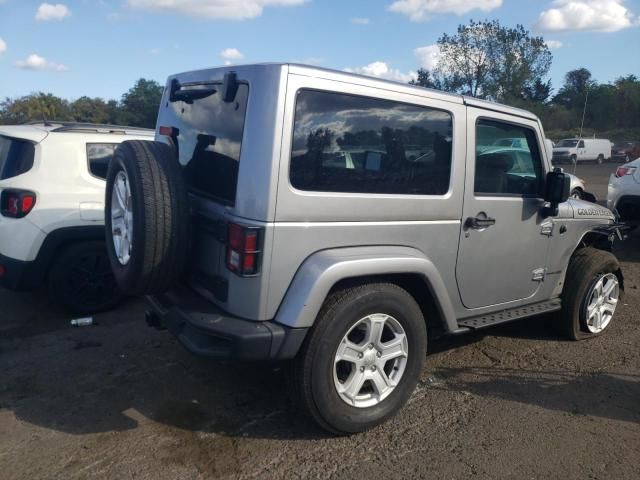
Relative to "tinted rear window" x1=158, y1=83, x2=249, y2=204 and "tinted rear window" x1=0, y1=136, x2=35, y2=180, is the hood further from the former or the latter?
"tinted rear window" x1=0, y1=136, x2=35, y2=180

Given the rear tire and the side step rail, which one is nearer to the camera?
the side step rail

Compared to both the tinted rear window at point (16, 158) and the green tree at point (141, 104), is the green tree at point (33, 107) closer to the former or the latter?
the green tree at point (141, 104)

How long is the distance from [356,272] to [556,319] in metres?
2.63

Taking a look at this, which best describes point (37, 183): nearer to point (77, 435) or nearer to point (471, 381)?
point (77, 435)

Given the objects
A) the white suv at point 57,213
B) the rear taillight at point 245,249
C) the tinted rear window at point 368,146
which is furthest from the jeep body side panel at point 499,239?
the white suv at point 57,213

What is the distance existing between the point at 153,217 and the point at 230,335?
28.9 inches

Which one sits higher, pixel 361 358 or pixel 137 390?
pixel 361 358

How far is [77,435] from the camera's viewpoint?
3117 mm

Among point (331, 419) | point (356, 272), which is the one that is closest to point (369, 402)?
point (331, 419)

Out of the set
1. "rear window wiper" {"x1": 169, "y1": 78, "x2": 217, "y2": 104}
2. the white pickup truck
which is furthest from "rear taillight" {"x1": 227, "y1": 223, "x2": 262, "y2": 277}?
the white pickup truck

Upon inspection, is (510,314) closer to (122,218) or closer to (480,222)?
(480,222)

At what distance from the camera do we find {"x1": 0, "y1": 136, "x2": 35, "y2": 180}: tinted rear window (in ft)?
15.3

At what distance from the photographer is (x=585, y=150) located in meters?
32.1

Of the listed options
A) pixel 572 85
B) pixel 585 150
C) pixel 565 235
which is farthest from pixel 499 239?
pixel 572 85
